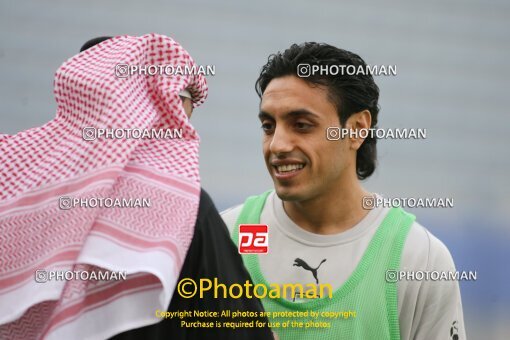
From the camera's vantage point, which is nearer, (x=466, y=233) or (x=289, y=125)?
(x=289, y=125)

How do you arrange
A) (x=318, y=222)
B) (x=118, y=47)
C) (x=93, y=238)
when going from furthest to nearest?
(x=318, y=222), (x=118, y=47), (x=93, y=238)

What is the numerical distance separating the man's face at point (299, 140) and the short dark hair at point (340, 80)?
0.03m

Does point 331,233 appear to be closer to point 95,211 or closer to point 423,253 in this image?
point 423,253

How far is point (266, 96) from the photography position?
157 centimetres

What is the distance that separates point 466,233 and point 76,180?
1.14m

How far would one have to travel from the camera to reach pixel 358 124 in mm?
1632

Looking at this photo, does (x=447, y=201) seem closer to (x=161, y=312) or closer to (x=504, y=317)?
(x=504, y=317)

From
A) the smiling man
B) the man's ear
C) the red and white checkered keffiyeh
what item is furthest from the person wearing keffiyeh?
the man's ear

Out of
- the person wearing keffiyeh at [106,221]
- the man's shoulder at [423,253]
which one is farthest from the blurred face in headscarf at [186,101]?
the man's shoulder at [423,253]

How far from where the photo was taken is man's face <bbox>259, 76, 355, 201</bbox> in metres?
1.50

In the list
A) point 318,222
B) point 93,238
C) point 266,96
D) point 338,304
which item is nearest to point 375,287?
point 338,304

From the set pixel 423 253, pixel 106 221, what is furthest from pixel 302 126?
pixel 106 221

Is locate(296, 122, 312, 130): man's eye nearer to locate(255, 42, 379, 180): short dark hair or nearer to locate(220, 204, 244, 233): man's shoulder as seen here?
locate(255, 42, 379, 180): short dark hair

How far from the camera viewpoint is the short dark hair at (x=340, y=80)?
5.16 feet
